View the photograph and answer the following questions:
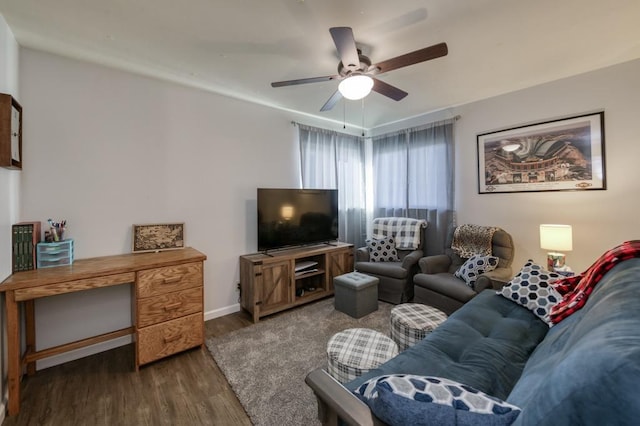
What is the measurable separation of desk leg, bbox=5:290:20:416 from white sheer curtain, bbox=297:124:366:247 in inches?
112

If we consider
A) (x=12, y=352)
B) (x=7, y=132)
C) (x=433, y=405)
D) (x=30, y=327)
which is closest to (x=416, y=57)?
(x=433, y=405)

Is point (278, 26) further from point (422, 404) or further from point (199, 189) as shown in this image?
point (422, 404)

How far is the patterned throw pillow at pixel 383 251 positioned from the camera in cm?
368

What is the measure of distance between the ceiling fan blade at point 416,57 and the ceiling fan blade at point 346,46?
171 millimetres

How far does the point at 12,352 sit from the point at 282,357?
174 centimetres

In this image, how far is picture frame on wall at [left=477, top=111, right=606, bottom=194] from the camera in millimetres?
2588

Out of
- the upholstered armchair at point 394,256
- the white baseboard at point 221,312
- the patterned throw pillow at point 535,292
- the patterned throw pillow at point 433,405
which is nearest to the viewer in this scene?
the patterned throw pillow at point 433,405

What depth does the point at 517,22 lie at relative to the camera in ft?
6.01

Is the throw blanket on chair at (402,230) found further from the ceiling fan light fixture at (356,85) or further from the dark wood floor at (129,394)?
the dark wood floor at (129,394)

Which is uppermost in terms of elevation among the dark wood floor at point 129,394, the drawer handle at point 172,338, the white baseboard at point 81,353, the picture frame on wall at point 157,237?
the picture frame on wall at point 157,237

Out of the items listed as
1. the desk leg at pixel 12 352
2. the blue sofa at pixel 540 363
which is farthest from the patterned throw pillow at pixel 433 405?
the desk leg at pixel 12 352

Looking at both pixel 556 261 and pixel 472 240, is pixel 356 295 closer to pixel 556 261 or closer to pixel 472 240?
pixel 472 240

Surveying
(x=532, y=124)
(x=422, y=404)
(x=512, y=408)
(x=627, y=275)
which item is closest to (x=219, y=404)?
(x=422, y=404)

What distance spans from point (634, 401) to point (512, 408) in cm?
30
